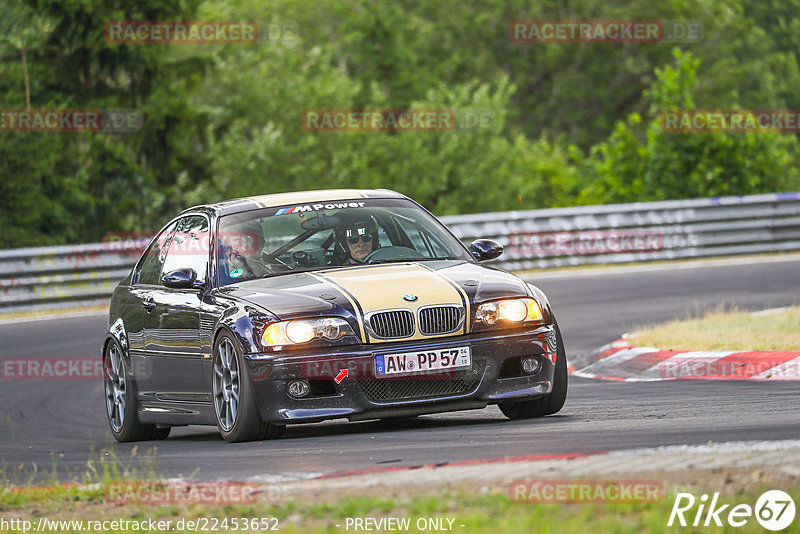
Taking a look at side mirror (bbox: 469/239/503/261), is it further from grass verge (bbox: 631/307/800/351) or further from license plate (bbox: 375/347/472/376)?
grass verge (bbox: 631/307/800/351)

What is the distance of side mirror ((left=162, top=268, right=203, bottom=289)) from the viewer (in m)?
9.24

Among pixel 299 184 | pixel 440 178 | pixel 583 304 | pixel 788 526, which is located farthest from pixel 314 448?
pixel 440 178

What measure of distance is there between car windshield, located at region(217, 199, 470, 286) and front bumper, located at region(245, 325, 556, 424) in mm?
1093

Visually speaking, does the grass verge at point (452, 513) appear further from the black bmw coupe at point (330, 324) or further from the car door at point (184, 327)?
the car door at point (184, 327)

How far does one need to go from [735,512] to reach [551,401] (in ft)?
13.1

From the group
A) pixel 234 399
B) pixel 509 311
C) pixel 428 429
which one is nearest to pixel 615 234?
pixel 509 311

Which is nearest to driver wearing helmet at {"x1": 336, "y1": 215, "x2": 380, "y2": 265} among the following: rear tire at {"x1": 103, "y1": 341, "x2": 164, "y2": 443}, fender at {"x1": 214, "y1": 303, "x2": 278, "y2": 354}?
fender at {"x1": 214, "y1": 303, "x2": 278, "y2": 354}

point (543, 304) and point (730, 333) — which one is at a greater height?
point (543, 304)

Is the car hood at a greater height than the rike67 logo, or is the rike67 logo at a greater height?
the car hood

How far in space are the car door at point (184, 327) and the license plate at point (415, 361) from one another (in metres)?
1.26

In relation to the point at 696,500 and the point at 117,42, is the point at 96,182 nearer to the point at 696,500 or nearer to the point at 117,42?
the point at 117,42

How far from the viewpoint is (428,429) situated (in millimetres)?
8586

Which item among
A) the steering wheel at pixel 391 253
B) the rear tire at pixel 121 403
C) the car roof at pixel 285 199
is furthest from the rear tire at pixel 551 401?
the rear tire at pixel 121 403

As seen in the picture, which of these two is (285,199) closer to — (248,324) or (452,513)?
(248,324)
